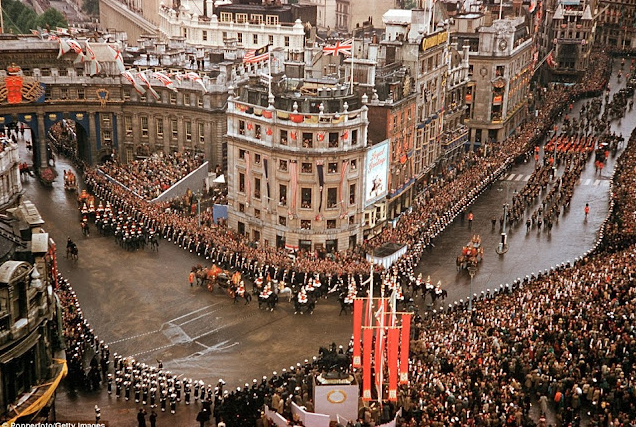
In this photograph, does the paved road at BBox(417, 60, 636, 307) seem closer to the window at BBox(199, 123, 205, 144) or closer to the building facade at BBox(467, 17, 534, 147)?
the building facade at BBox(467, 17, 534, 147)

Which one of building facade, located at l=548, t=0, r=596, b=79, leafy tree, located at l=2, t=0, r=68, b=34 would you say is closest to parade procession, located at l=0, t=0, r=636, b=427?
building facade, located at l=548, t=0, r=596, b=79

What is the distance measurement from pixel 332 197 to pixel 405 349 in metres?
28.1

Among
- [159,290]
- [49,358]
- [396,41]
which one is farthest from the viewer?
[396,41]

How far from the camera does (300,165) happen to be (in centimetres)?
7306

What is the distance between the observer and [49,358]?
47.3m

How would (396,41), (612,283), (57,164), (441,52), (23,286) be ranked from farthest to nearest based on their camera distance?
1. (57,164)
2. (441,52)
3. (396,41)
4. (612,283)
5. (23,286)

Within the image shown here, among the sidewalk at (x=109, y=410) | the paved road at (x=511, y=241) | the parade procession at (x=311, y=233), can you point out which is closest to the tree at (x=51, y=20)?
the parade procession at (x=311, y=233)

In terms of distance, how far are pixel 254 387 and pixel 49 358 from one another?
38.3 ft

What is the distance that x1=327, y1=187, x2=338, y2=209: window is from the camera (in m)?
74.3

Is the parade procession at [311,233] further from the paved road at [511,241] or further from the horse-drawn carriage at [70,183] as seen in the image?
the horse-drawn carriage at [70,183]

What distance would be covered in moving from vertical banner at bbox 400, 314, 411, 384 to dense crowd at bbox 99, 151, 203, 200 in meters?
45.2

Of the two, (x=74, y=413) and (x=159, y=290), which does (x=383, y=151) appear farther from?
(x=74, y=413)

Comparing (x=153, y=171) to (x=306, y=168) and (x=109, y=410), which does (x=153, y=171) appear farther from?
(x=109, y=410)

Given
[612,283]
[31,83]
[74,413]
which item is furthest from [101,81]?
[612,283]
